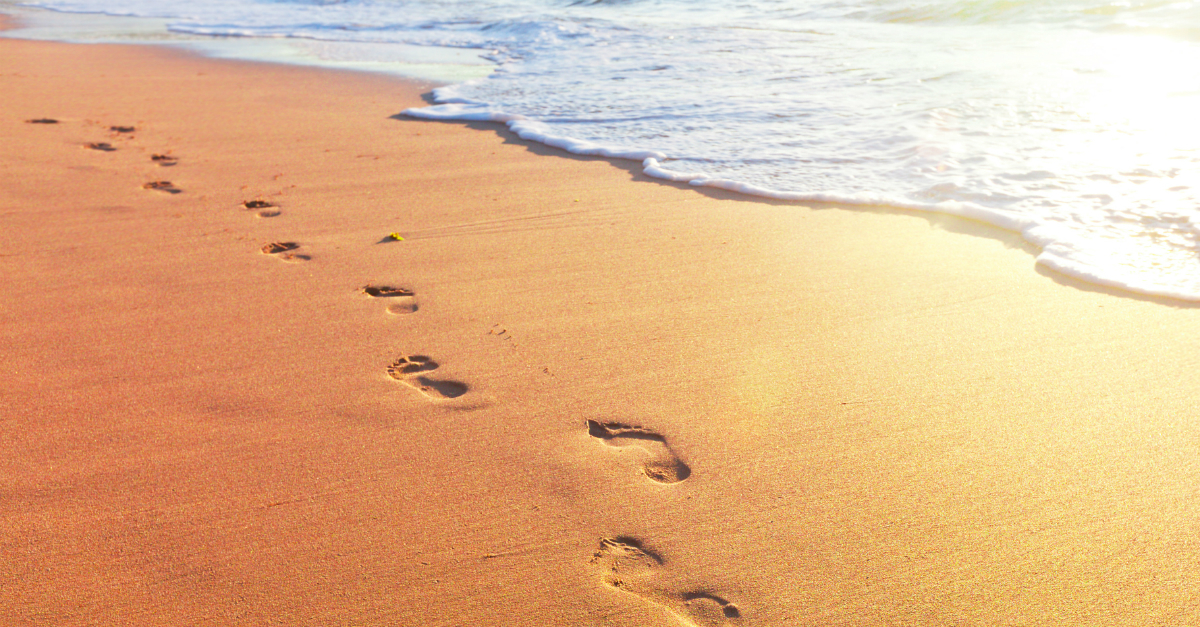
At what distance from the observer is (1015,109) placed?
16.4 ft

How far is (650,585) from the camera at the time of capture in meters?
1.60

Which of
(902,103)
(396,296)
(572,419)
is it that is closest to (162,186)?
(396,296)

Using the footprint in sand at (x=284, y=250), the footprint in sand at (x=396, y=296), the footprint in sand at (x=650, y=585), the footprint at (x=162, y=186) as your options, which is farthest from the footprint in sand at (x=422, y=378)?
the footprint at (x=162, y=186)

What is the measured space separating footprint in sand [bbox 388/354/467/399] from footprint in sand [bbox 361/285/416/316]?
348 millimetres

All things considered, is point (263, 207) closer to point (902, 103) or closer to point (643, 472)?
point (643, 472)

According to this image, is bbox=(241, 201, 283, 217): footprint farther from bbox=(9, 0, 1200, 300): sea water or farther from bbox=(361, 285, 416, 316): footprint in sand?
bbox=(9, 0, 1200, 300): sea water

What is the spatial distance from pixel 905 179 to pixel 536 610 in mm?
3255

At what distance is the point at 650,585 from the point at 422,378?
101 cm

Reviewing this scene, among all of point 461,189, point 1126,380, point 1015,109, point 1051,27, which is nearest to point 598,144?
point 461,189

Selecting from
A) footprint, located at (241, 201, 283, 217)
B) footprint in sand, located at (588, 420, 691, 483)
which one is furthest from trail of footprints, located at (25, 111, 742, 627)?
footprint, located at (241, 201, 283, 217)

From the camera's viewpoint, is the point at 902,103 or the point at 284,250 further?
the point at 902,103

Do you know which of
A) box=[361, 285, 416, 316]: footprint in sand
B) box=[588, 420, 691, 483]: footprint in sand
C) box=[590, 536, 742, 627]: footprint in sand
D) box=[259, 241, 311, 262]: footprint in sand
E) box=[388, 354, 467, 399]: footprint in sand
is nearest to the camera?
box=[590, 536, 742, 627]: footprint in sand

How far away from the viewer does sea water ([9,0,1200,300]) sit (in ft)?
11.7

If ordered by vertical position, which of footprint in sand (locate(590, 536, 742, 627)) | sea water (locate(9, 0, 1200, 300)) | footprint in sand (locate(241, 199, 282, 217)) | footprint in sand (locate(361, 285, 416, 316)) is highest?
sea water (locate(9, 0, 1200, 300))
